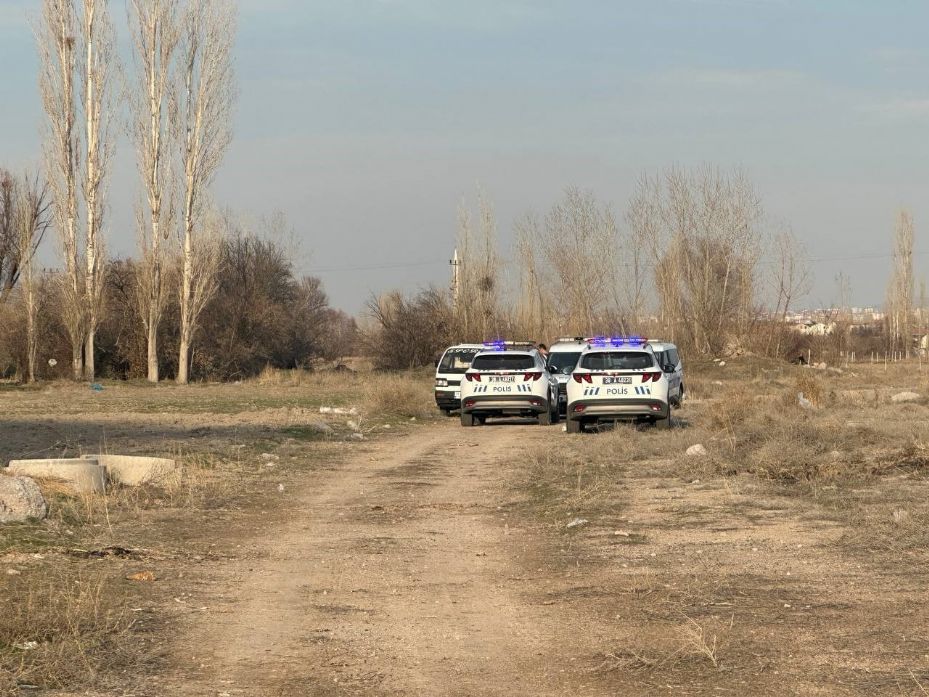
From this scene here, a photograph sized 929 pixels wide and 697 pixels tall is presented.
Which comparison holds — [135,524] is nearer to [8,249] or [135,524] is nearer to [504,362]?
[504,362]

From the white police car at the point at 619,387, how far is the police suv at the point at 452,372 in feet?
24.2

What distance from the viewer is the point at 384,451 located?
21266 mm

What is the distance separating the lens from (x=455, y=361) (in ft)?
101

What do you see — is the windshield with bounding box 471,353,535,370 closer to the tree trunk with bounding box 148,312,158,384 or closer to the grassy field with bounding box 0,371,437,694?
the grassy field with bounding box 0,371,437,694

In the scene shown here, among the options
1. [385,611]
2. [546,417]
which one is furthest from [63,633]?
[546,417]

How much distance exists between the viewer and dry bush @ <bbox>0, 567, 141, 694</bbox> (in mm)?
6441

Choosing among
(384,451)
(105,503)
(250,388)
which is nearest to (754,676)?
(105,503)

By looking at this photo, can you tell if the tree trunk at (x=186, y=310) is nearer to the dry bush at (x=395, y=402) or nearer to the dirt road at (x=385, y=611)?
the dry bush at (x=395, y=402)

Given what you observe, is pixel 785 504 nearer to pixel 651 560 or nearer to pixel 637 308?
pixel 651 560

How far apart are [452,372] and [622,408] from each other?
840 centimetres

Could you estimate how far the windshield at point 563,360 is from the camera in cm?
3002

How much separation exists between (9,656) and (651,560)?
516cm

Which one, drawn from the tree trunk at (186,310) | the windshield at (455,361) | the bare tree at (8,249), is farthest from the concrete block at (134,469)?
the bare tree at (8,249)

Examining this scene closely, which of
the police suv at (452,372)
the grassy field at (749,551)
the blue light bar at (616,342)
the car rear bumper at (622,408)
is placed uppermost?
the blue light bar at (616,342)
